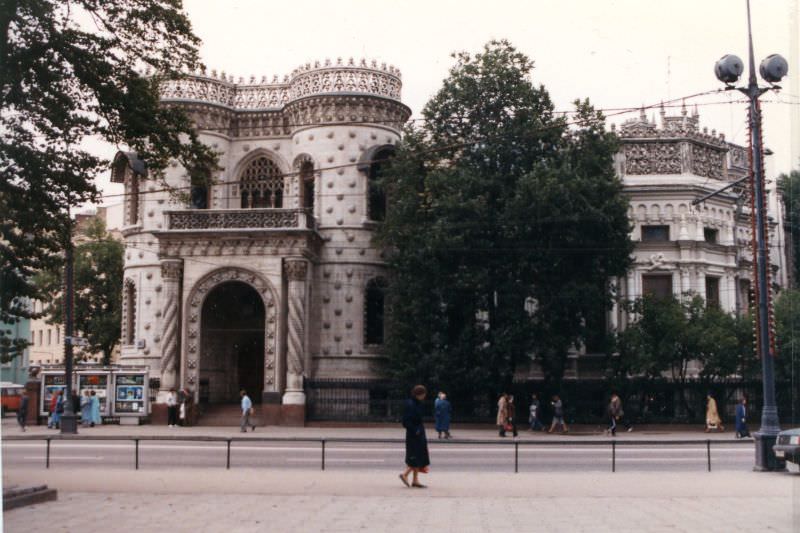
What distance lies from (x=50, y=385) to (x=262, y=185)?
12.7 meters

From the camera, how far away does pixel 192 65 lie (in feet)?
61.2

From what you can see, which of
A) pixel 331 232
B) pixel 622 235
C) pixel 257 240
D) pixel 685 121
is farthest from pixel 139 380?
pixel 685 121

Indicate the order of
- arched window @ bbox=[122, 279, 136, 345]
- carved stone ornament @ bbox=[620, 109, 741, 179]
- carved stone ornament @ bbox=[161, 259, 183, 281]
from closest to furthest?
carved stone ornament @ bbox=[161, 259, 183, 281], arched window @ bbox=[122, 279, 136, 345], carved stone ornament @ bbox=[620, 109, 741, 179]

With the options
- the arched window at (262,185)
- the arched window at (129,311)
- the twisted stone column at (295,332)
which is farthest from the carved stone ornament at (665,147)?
the arched window at (129,311)

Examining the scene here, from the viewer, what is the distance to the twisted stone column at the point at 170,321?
37812mm

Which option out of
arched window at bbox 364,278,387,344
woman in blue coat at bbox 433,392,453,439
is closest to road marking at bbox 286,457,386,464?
woman in blue coat at bbox 433,392,453,439

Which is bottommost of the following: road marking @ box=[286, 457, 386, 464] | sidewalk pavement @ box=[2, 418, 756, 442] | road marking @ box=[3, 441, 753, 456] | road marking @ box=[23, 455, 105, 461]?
sidewalk pavement @ box=[2, 418, 756, 442]

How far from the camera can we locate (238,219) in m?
38.2

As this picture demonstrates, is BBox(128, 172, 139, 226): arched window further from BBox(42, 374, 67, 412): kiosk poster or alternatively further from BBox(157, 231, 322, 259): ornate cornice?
BBox(42, 374, 67, 412): kiosk poster

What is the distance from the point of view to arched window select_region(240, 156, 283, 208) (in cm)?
4319

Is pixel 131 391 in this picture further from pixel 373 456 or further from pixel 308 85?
pixel 373 456

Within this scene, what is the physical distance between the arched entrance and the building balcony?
2.97 metres

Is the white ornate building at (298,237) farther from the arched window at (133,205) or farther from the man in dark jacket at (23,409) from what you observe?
the man in dark jacket at (23,409)

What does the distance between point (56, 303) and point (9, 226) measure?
36980 mm
